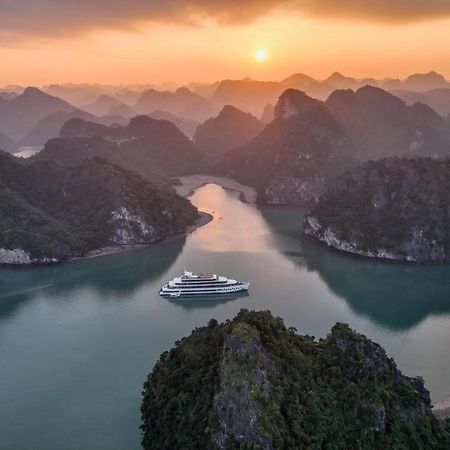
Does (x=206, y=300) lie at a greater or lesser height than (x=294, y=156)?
lesser

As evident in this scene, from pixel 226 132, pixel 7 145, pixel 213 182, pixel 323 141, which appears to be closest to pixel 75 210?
pixel 213 182

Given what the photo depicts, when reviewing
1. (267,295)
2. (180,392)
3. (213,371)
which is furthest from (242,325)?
(267,295)

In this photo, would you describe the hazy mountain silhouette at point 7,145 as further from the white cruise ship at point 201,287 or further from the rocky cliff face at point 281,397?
the rocky cliff face at point 281,397

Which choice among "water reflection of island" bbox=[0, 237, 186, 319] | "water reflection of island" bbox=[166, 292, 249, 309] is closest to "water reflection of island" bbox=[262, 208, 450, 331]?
A: "water reflection of island" bbox=[166, 292, 249, 309]

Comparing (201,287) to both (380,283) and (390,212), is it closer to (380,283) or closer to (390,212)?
(380,283)

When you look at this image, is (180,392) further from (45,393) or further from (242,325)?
(45,393)
